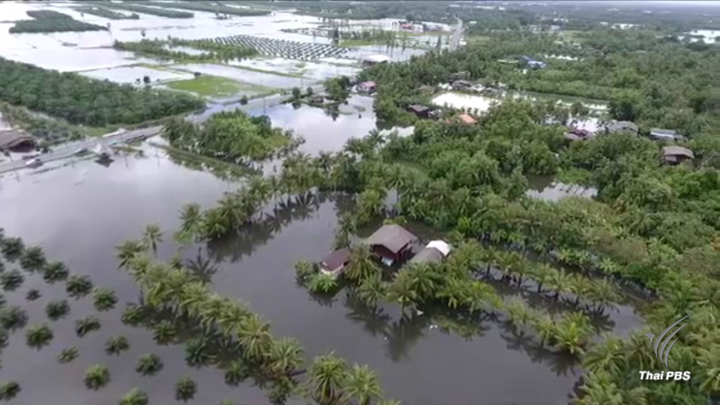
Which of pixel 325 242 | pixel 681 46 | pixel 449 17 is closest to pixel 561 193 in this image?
pixel 325 242

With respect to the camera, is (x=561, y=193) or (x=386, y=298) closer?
(x=386, y=298)

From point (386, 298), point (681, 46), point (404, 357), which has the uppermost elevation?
point (681, 46)

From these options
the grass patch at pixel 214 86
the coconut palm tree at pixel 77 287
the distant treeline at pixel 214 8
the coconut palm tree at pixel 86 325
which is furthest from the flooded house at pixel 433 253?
the distant treeline at pixel 214 8

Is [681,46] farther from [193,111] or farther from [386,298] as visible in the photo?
[386,298]

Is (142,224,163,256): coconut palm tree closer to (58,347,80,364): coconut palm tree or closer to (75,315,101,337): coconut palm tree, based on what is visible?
(75,315,101,337): coconut palm tree

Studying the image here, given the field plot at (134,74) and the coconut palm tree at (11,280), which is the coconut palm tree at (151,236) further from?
the field plot at (134,74)
